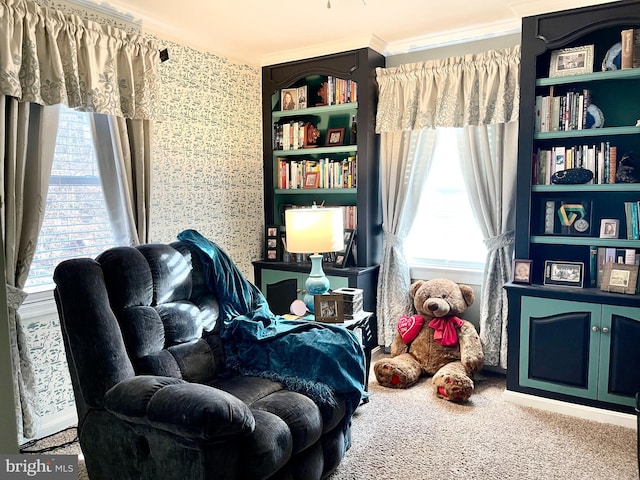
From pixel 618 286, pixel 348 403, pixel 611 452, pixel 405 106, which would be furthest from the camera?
pixel 405 106

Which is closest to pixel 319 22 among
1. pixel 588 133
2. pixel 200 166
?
pixel 200 166

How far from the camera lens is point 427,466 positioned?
239 centimetres

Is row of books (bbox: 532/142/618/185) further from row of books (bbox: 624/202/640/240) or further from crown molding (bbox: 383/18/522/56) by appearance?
crown molding (bbox: 383/18/522/56)

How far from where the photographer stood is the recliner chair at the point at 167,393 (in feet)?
5.47

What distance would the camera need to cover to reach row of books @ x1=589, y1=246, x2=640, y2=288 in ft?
9.31

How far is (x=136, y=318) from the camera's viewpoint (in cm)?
209

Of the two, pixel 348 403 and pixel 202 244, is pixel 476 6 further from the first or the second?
pixel 348 403

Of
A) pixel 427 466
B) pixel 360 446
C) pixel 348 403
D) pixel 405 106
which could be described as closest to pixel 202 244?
pixel 348 403

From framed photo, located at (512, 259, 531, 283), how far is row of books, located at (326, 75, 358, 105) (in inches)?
67.8

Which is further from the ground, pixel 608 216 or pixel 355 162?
pixel 355 162

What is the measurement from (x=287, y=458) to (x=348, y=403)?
1.67 ft

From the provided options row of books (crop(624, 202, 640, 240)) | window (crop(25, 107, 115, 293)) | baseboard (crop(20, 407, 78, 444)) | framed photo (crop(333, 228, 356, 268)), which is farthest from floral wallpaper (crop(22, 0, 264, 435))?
row of books (crop(624, 202, 640, 240))

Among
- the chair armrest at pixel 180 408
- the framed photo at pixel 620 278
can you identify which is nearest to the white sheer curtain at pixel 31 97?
the chair armrest at pixel 180 408

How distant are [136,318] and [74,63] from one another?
5.06ft
